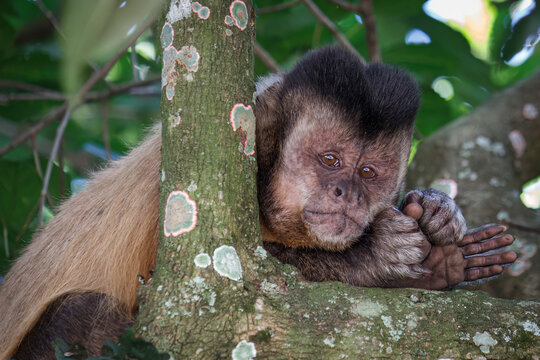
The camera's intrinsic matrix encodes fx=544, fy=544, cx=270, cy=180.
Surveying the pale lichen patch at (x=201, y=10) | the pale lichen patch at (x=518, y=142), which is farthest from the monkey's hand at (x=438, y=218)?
the pale lichen patch at (x=518, y=142)

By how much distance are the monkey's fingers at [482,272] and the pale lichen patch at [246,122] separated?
1383 mm

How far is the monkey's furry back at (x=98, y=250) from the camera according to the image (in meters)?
2.82

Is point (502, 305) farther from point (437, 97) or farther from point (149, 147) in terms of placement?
point (437, 97)

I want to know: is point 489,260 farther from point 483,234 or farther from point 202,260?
point 202,260

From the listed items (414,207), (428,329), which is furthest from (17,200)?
(428,329)

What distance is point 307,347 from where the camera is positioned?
1.80 meters

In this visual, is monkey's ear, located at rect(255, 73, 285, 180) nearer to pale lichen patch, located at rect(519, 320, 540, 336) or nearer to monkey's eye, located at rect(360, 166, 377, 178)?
monkey's eye, located at rect(360, 166, 377, 178)

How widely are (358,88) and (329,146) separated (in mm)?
353

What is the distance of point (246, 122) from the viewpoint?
85.6 inches

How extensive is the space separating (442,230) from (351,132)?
726mm

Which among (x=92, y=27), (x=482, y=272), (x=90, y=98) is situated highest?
(x=90, y=98)

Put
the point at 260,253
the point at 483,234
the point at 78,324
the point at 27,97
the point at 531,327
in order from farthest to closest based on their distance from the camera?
the point at 27,97
the point at 483,234
the point at 78,324
the point at 260,253
the point at 531,327

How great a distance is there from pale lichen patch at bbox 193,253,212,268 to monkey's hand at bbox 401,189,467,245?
1.47 meters

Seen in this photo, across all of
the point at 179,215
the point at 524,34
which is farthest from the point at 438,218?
the point at 179,215
